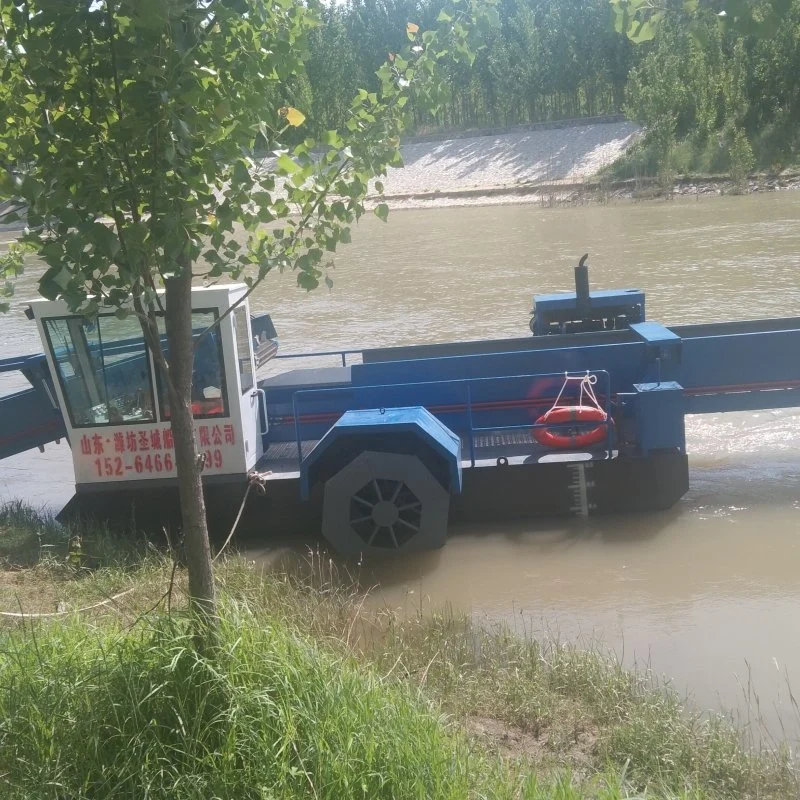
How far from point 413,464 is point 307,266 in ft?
13.7

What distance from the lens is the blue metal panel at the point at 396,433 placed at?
7.50 m

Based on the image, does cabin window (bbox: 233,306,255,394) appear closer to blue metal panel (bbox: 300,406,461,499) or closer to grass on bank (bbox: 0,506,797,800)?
blue metal panel (bbox: 300,406,461,499)

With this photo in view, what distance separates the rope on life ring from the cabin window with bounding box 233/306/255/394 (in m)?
2.44

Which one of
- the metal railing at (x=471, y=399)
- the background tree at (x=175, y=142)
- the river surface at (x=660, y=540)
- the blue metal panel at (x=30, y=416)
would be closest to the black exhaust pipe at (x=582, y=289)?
the river surface at (x=660, y=540)

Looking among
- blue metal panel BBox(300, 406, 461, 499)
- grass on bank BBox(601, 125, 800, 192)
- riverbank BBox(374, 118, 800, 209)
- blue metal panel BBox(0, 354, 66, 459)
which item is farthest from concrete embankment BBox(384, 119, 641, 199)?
blue metal panel BBox(300, 406, 461, 499)

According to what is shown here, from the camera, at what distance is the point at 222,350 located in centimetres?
758

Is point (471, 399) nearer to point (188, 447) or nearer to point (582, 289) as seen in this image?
point (582, 289)

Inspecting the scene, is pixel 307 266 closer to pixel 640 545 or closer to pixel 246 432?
pixel 246 432

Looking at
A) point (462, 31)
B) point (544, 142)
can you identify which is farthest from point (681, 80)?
point (462, 31)

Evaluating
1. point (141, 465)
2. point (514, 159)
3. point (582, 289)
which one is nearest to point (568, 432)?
point (582, 289)

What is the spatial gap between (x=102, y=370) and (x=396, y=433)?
235 centimetres

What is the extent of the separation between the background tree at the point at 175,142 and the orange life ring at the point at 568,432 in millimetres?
4836

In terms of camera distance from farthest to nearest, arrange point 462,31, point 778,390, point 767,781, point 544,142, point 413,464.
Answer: point 544,142, point 778,390, point 413,464, point 767,781, point 462,31

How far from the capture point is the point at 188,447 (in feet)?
11.5
